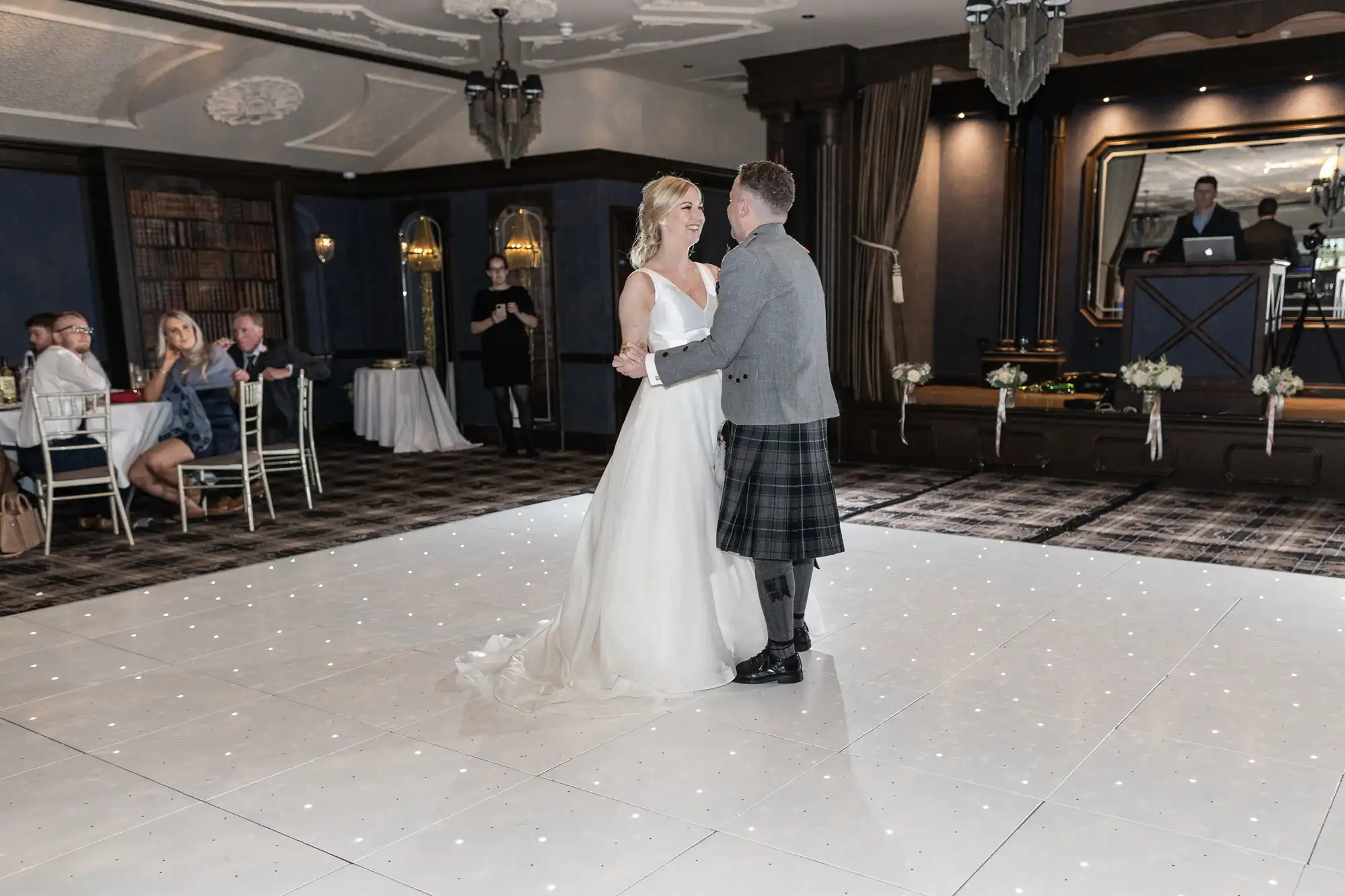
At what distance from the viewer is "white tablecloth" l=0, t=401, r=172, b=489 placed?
5945 mm

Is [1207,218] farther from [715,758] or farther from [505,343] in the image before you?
[715,758]

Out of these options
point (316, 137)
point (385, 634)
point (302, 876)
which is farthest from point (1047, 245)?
point (302, 876)

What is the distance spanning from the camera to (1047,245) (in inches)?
377

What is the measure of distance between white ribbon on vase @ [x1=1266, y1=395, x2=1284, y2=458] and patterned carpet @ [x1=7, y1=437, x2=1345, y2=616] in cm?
35

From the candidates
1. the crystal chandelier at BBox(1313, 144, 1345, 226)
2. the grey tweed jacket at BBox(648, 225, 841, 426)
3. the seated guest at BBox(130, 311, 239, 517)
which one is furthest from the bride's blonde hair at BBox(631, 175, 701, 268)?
the crystal chandelier at BBox(1313, 144, 1345, 226)

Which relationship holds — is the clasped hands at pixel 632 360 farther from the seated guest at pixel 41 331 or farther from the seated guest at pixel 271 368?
the seated guest at pixel 41 331

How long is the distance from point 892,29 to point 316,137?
17.7ft

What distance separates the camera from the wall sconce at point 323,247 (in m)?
10.4

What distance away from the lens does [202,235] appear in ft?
30.9

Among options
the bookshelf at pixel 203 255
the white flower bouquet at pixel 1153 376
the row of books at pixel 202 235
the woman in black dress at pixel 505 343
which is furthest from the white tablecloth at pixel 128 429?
the white flower bouquet at pixel 1153 376

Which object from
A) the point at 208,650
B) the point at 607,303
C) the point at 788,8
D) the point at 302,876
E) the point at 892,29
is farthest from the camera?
the point at 607,303

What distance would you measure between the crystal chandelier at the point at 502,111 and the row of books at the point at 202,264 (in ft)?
13.2

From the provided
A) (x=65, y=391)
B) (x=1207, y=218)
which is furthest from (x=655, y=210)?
(x=1207, y=218)

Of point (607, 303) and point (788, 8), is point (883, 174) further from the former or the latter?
point (607, 303)
